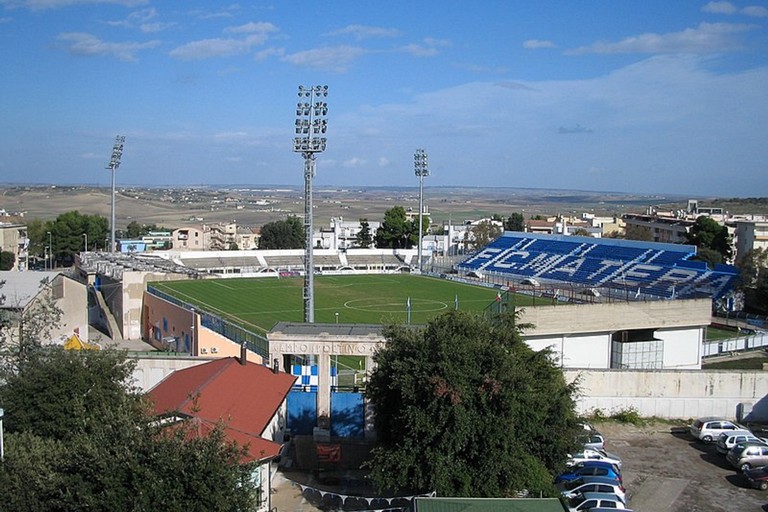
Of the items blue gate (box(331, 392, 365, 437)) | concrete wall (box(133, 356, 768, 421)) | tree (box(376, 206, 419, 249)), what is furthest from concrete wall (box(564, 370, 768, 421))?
tree (box(376, 206, 419, 249))

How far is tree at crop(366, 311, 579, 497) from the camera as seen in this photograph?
49.2ft

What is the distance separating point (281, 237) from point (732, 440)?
263 feet

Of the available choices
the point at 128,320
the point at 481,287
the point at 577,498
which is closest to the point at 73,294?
the point at 128,320

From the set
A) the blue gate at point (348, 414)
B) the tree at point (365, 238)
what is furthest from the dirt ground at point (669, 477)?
the tree at point (365, 238)

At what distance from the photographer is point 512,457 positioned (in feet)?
49.9

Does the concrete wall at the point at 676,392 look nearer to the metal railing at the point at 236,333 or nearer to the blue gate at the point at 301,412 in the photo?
the blue gate at the point at 301,412

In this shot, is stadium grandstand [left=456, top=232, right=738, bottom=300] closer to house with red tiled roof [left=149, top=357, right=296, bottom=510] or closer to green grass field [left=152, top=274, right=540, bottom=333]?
green grass field [left=152, top=274, right=540, bottom=333]

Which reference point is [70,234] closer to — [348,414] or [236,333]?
[236,333]

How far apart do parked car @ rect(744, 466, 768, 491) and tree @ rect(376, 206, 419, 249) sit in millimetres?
71797

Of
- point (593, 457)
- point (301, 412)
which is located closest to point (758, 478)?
point (593, 457)

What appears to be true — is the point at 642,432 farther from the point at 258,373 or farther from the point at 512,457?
the point at 258,373

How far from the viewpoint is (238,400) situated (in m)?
18.2

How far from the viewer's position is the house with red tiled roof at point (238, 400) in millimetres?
15477

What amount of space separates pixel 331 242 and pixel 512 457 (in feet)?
279
